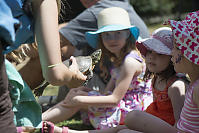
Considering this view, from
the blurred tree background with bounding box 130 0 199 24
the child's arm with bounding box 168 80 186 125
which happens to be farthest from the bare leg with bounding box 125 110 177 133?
the blurred tree background with bounding box 130 0 199 24

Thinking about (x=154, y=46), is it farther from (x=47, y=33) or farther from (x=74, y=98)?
(x=47, y=33)

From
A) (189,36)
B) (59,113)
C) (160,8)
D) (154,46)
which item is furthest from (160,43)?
(160,8)

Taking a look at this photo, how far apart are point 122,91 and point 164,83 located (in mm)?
448

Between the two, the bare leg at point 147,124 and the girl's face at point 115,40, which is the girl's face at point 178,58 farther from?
the girl's face at point 115,40

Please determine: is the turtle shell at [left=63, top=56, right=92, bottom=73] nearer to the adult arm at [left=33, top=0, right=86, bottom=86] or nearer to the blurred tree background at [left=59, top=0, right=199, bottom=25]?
the adult arm at [left=33, top=0, right=86, bottom=86]

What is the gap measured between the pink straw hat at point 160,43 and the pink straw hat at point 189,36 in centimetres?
40

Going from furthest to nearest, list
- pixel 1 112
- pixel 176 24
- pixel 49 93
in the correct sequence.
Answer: pixel 49 93
pixel 176 24
pixel 1 112

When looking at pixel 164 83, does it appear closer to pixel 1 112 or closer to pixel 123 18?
pixel 123 18

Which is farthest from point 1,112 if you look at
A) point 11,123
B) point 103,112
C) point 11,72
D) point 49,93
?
point 49,93

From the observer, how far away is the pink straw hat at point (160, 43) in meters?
2.44

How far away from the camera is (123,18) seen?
124 inches

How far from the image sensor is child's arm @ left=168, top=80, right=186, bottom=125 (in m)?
2.28

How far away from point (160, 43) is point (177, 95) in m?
0.41

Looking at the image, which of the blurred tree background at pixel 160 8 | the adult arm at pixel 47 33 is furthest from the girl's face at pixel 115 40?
the blurred tree background at pixel 160 8
